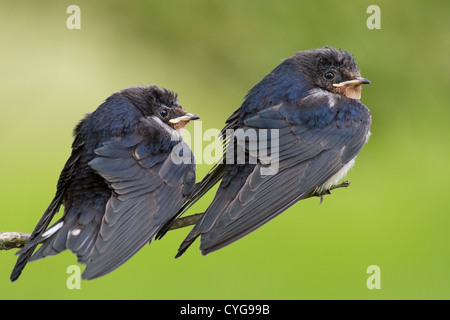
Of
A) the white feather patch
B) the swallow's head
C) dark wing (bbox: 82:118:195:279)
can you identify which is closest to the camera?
dark wing (bbox: 82:118:195:279)

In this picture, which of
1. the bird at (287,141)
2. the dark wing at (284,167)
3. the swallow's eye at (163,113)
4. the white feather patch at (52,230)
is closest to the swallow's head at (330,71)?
the bird at (287,141)

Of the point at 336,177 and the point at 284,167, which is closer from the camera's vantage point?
the point at 284,167

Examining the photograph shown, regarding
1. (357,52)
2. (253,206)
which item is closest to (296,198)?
(253,206)

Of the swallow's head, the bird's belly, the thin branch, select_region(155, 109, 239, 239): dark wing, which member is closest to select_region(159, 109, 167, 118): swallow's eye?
select_region(155, 109, 239, 239): dark wing

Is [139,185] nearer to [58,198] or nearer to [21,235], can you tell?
[58,198]

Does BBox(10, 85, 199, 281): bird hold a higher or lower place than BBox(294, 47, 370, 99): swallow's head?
lower

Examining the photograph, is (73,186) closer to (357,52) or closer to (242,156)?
(242,156)

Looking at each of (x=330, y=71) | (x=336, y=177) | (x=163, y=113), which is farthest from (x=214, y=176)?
(x=330, y=71)

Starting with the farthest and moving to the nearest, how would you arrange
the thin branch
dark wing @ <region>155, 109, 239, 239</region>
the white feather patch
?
1. dark wing @ <region>155, 109, 239, 239</region>
2. the white feather patch
3. the thin branch

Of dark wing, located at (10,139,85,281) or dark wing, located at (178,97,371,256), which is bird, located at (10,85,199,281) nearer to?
dark wing, located at (10,139,85,281)
